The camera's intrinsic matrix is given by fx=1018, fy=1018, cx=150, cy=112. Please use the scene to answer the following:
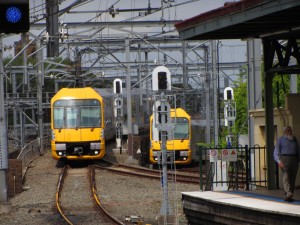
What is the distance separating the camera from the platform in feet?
51.2

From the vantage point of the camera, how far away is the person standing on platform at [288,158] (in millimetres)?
17156

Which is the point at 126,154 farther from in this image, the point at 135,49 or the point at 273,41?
the point at 273,41

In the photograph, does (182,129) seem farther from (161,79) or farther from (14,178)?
(161,79)

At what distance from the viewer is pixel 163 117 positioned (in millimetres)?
20688

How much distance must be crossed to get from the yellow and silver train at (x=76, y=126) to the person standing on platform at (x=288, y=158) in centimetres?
2373

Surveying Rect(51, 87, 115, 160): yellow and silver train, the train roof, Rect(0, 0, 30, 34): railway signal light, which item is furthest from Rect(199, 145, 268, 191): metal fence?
the train roof

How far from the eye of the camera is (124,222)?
23.1 meters

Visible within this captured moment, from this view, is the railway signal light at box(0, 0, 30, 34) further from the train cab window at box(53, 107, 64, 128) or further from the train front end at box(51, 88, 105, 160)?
the train cab window at box(53, 107, 64, 128)

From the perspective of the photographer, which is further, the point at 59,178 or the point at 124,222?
the point at 59,178

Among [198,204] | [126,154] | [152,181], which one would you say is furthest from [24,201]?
[126,154]

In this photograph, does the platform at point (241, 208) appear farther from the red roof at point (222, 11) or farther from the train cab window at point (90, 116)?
the train cab window at point (90, 116)

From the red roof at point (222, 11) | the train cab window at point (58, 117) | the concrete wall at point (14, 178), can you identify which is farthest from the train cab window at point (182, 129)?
the red roof at point (222, 11)

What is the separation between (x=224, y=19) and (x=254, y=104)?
32.3 ft

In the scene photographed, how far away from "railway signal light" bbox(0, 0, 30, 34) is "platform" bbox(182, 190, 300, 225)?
4.87m
